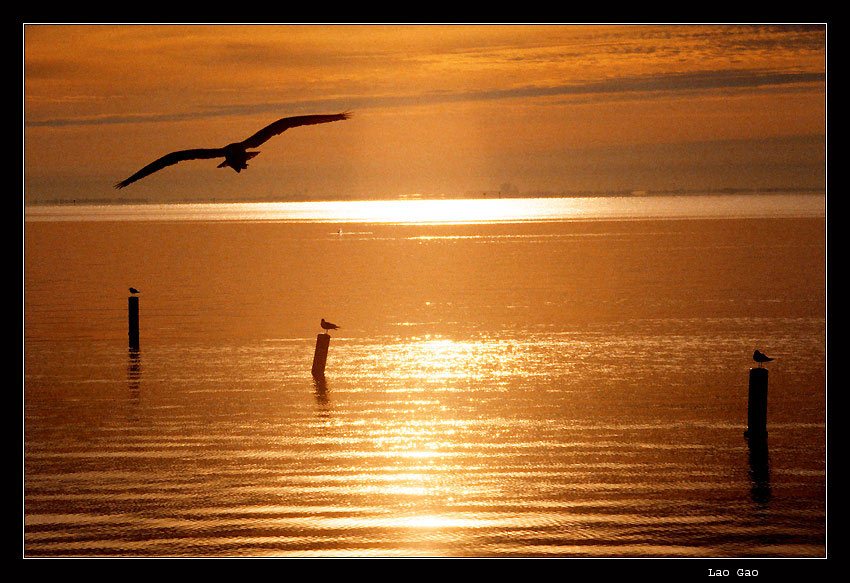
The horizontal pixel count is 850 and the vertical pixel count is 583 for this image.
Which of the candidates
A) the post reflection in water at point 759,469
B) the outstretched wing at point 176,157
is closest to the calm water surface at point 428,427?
the post reflection in water at point 759,469

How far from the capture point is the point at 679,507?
14.9 meters

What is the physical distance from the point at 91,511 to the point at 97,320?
2056cm

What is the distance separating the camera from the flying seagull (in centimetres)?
1460

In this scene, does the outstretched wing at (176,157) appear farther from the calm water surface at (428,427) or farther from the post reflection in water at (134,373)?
the post reflection in water at (134,373)

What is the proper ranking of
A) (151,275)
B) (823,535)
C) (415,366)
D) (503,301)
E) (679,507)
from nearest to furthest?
(823,535) → (679,507) → (415,366) → (503,301) → (151,275)

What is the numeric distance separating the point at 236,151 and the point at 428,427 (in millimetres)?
5898

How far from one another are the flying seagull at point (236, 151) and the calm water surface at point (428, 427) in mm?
4554

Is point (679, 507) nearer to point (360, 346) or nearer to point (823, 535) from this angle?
point (823, 535)

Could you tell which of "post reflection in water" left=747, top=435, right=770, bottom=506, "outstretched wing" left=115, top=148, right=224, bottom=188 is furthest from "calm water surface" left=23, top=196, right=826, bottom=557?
"outstretched wing" left=115, top=148, right=224, bottom=188

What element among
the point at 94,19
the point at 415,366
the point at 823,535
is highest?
the point at 94,19

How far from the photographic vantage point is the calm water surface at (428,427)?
1405 cm

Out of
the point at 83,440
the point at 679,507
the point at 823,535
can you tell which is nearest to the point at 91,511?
the point at 83,440

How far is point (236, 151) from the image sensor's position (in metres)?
17.0

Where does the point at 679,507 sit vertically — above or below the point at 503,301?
below
